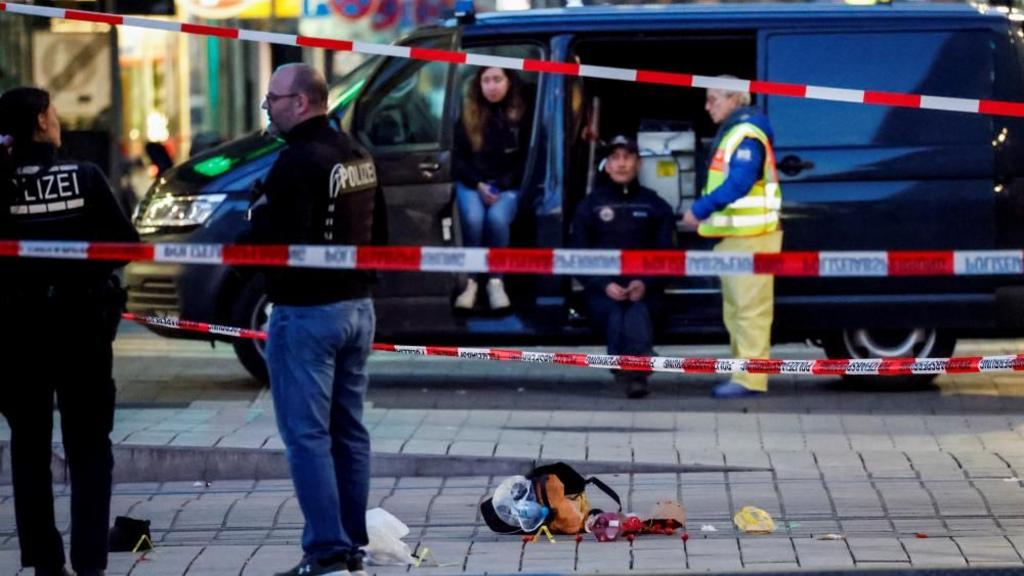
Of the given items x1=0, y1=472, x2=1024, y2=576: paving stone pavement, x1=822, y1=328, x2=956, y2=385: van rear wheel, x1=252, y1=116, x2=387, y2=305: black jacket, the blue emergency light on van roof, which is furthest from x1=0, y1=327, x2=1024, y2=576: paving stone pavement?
the blue emergency light on van roof

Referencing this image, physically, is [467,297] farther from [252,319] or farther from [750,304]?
[750,304]

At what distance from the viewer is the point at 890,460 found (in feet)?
27.7

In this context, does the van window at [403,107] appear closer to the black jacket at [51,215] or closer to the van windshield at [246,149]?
the van windshield at [246,149]

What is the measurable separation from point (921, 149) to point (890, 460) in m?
2.67

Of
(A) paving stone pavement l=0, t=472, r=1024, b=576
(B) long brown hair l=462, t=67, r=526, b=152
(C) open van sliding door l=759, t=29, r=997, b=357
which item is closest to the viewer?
(A) paving stone pavement l=0, t=472, r=1024, b=576

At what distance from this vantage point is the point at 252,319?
10.9m

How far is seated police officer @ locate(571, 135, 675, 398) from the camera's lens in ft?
35.2

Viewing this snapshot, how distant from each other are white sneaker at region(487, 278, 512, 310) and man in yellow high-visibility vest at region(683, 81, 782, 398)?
3.46ft

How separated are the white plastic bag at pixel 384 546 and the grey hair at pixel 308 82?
1.38 metres

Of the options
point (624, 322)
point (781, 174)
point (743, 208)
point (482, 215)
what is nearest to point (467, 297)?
point (482, 215)

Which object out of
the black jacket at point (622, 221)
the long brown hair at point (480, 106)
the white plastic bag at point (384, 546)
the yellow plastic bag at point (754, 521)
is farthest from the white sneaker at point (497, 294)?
the white plastic bag at point (384, 546)

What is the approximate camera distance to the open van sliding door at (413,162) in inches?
423

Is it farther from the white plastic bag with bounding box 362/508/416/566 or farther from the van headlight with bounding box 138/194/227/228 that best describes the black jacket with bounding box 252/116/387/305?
the van headlight with bounding box 138/194/227/228

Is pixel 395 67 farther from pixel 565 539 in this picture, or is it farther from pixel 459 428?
pixel 565 539
